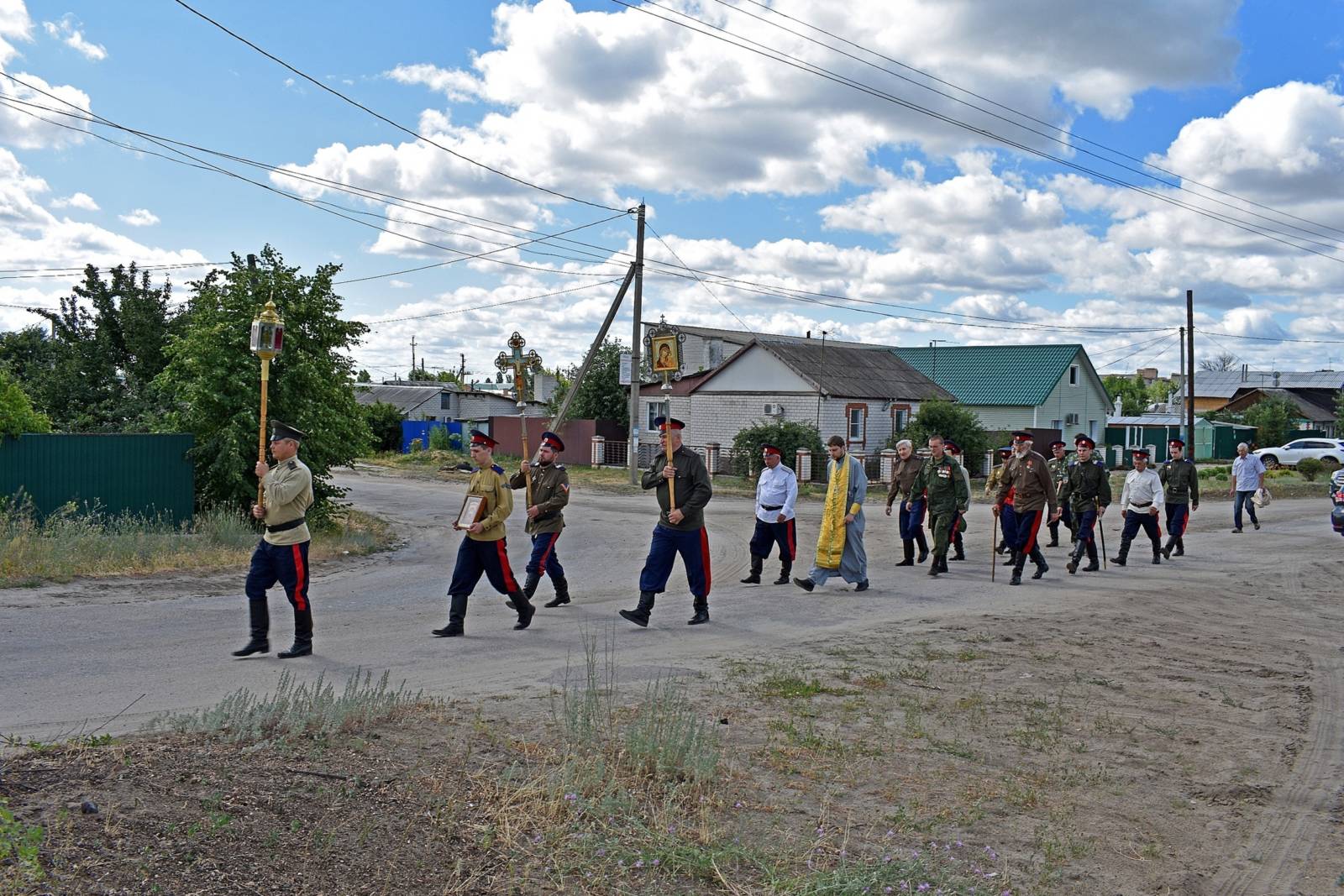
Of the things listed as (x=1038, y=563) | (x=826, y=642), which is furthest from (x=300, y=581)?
(x=1038, y=563)

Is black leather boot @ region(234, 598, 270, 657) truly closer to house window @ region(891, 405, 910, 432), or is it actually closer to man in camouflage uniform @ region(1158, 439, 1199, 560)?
man in camouflage uniform @ region(1158, 439, 1199, 560)

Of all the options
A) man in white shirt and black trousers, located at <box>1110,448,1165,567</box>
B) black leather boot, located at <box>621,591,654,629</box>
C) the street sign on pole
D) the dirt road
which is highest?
the street sign on pole

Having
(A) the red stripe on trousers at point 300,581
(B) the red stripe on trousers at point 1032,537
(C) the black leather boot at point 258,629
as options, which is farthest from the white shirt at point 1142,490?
(C) the black leather boot at point 258,629

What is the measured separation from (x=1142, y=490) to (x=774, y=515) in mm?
6711

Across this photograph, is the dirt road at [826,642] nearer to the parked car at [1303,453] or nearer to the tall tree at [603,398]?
the tall tree at [603,398]

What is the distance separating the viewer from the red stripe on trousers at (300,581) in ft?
28.4

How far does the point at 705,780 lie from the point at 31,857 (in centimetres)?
301

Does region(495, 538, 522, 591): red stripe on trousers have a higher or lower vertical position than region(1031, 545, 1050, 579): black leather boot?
higher

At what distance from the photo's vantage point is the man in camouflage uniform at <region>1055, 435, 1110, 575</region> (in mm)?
16281

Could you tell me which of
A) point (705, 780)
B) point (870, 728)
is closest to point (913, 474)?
point (870, 728)

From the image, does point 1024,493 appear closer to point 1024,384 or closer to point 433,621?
point 433,621

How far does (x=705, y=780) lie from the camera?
18.7 ft

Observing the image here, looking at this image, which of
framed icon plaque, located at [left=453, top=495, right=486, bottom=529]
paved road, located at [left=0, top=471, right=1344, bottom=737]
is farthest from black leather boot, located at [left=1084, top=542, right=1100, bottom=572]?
framed icon plaque, located at [left=453, top=495, right=486, bottom=529]

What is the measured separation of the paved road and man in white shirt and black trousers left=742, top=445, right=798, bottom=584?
47 centimetres
